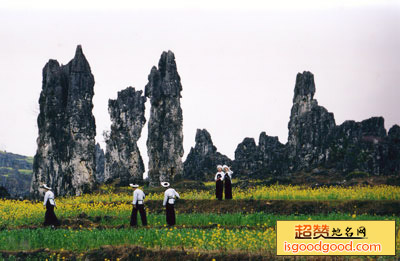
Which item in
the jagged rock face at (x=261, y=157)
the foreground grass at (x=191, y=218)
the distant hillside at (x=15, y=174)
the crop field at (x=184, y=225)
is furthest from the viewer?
the distant hillside at (x=15, y=174)

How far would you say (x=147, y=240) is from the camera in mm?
18359

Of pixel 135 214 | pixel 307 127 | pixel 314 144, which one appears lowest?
pixel 135 214

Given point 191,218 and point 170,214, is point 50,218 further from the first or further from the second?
point 191,218

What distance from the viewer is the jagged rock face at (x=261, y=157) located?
6869 centimetres

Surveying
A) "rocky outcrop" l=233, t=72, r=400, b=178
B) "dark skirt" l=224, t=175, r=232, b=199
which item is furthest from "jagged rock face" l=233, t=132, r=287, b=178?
"dark skirt" l=224, t=175, r=232, b=199

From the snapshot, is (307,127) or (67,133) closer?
(67,133)

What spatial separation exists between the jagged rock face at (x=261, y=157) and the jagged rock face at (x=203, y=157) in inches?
109

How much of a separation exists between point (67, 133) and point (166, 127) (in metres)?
12.8

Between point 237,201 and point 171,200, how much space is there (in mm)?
6516

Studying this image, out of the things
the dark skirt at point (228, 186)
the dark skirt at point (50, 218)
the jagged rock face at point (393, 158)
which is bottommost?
the dark skirt at point (50, 218)

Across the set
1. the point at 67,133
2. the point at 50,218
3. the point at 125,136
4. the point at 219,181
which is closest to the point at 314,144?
the point at 125,136

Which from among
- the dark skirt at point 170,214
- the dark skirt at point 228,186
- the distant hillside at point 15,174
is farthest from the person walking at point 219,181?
the distant hillside at point 15,174

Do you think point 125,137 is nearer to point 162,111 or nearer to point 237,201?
point 162,111

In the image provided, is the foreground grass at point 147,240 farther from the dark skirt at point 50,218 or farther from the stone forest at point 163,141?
the stone forest at point 163,141
